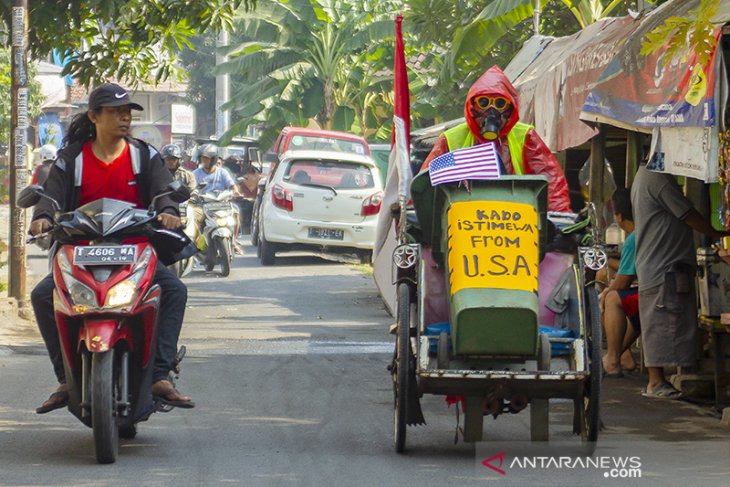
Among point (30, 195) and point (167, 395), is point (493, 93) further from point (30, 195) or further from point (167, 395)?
point (30, 195)

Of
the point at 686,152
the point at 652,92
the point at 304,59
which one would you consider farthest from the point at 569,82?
the point at 304,59

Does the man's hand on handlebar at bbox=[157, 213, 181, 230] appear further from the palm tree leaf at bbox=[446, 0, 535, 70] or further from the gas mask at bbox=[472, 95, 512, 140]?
the palm tree leaf at bbox=[446, 0, 535, 70]

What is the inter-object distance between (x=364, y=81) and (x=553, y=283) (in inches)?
1252

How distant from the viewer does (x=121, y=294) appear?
6.77 metres

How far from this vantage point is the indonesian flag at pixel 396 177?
25.8 feet

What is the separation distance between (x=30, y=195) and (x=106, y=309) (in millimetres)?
790

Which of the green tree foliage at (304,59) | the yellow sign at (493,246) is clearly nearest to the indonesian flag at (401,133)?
the yellow sign at (493,246)

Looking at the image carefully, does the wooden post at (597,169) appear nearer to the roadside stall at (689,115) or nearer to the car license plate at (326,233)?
the roadside stall at (689,115)

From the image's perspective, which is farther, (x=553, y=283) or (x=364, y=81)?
(x=364, y=81)

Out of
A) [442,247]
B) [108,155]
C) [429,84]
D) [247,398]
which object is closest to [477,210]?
[442,247]

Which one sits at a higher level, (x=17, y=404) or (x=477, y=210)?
(x=477, y=210)

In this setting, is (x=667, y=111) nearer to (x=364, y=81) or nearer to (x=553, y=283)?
(x=553, y=283)

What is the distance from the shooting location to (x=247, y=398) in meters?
9.20

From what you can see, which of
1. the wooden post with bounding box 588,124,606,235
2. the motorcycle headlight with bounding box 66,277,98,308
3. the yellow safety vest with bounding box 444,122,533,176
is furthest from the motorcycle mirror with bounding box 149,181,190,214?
the wooden post with bounding box 588,124,606,235
